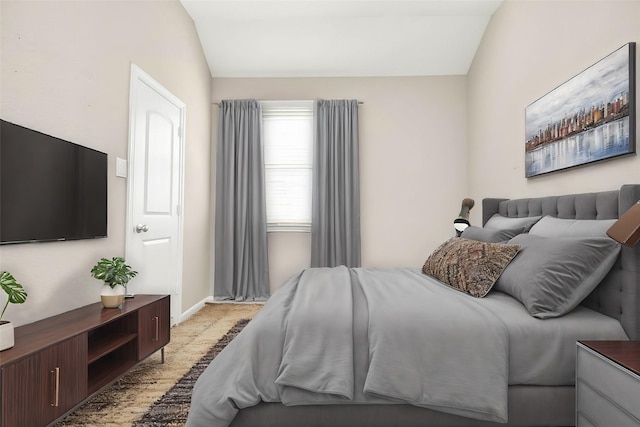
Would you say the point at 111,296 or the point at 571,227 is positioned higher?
the point at 571,227

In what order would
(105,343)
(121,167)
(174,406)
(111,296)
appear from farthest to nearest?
(121,167) → (111,296) → (105,343) → (174,406)

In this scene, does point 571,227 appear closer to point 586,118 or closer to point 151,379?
point 586,118

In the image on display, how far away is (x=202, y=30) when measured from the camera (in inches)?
Answer: 169

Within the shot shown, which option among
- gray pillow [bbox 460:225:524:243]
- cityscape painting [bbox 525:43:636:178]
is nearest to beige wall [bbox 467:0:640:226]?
cityscape painting [bbox 525:43:636:178]

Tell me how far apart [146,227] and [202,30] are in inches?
94.8

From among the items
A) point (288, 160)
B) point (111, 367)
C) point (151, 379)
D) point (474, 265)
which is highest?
point (288, 160)

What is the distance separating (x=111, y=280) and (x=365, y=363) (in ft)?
5.34

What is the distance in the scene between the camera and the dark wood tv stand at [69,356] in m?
1.50

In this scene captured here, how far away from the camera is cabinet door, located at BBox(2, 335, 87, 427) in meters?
1.46

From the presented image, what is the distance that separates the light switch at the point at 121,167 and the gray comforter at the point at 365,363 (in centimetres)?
171

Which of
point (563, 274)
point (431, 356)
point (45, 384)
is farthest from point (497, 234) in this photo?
point (45, 384)

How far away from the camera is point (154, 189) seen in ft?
10.8

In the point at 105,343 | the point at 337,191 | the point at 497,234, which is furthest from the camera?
the point at 337,191

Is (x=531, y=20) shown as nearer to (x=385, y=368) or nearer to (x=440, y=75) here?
(x=440, y=75)
